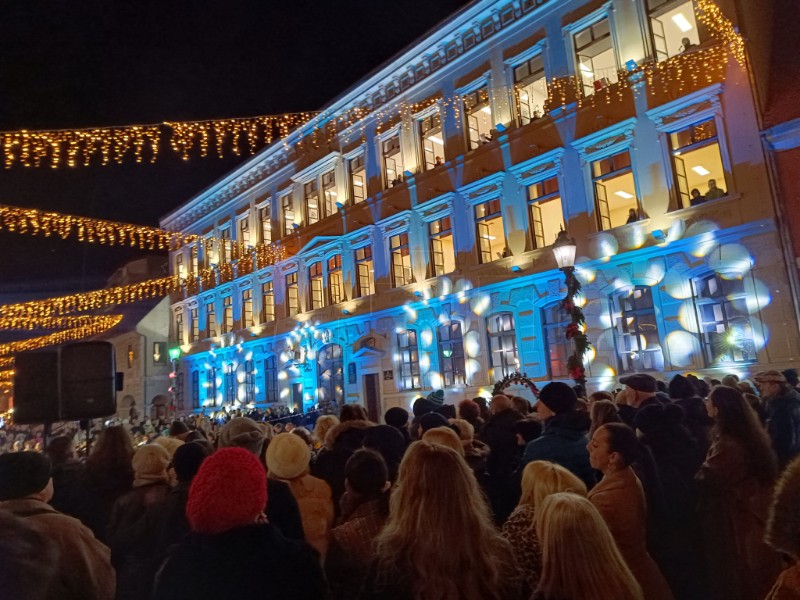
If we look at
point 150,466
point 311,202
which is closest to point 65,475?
point 150,466

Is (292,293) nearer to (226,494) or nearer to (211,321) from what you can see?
(211,321)

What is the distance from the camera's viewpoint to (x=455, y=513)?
2.24 m

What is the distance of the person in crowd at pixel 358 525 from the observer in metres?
2.73

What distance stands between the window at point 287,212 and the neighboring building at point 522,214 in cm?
22

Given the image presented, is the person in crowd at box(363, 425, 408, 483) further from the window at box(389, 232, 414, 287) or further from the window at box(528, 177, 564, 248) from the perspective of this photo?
the window at box(389, 232, 414, 287)

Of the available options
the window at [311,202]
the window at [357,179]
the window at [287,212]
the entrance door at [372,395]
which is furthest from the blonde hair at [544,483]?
the window at [287,212]

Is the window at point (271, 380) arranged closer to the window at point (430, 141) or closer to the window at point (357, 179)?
the window at point (357, 179)

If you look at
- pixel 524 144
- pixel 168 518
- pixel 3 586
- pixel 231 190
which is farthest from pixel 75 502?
pixel 231 190

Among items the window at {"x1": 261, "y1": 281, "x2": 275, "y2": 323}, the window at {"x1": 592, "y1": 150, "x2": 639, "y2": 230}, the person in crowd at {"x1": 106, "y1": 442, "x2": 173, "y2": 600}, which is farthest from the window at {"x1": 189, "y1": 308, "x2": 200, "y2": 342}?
the person in crowd at {"x1": 106, "y1": 442, "x2": 173, "y2": 600}

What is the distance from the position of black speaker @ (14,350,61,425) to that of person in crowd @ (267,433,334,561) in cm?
383

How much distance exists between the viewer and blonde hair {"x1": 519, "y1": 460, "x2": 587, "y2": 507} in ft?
9.08

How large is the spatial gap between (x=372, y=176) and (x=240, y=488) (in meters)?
21.5

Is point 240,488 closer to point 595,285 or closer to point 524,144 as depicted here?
point 595,285

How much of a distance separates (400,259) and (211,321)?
1699 centimetres
